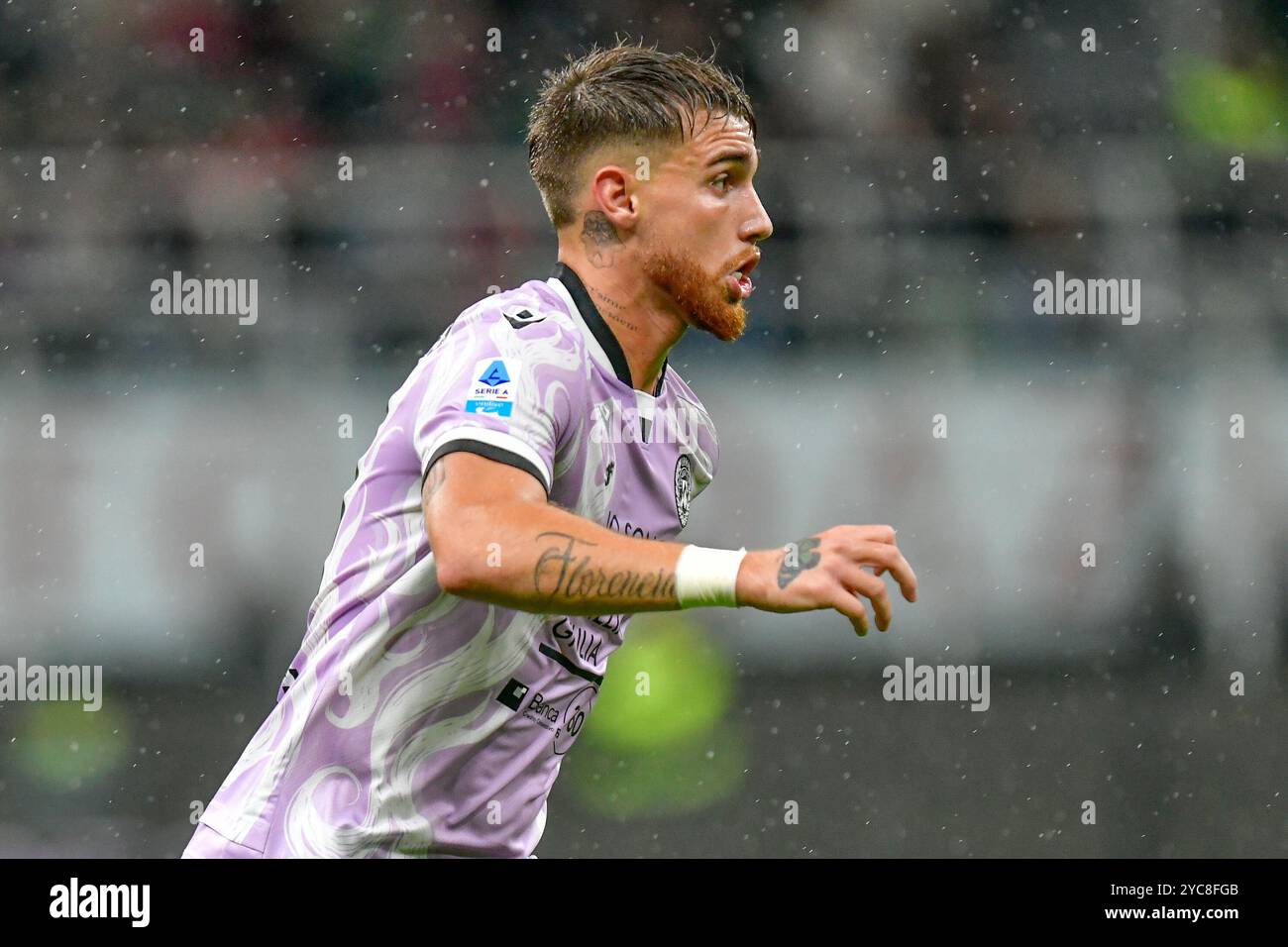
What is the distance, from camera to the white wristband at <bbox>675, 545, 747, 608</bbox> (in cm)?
201

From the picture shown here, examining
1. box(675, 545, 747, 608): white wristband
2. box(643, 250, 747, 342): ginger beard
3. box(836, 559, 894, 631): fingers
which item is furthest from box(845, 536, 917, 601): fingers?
box(643, 250, 747, 342): ginger beard

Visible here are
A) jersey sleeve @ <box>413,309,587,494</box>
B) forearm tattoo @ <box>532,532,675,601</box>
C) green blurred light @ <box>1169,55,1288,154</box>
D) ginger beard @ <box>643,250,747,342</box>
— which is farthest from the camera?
green blurred light @ <box>1169,55,1288,154</box>

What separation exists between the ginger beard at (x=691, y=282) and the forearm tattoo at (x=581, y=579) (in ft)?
2.30

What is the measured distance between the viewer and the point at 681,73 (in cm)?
271

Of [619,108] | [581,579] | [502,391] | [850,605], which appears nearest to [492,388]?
[502,391]

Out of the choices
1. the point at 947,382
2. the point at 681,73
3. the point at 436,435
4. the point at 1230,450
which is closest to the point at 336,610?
the point at 436,435

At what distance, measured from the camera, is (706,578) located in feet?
6.62

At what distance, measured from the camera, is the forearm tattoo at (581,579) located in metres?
2.03

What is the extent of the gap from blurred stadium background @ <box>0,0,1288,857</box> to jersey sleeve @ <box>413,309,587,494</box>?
13.1 feet

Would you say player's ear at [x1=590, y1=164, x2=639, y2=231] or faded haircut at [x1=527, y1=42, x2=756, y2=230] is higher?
faded haircut at [x1=527, y1=42, x2=756, y2=230]

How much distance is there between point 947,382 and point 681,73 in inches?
176

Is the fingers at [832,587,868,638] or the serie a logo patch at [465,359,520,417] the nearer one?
the fingers at [832,587,868,638]

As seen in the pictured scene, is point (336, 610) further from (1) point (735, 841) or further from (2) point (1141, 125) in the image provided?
(2) point (1141, 125)

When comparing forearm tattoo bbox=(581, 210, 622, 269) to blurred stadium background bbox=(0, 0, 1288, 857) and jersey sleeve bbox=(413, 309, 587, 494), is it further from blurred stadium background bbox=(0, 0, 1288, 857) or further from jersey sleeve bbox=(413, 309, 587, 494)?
blurred stadium background bbox=(0, 0, 1288, 857)
